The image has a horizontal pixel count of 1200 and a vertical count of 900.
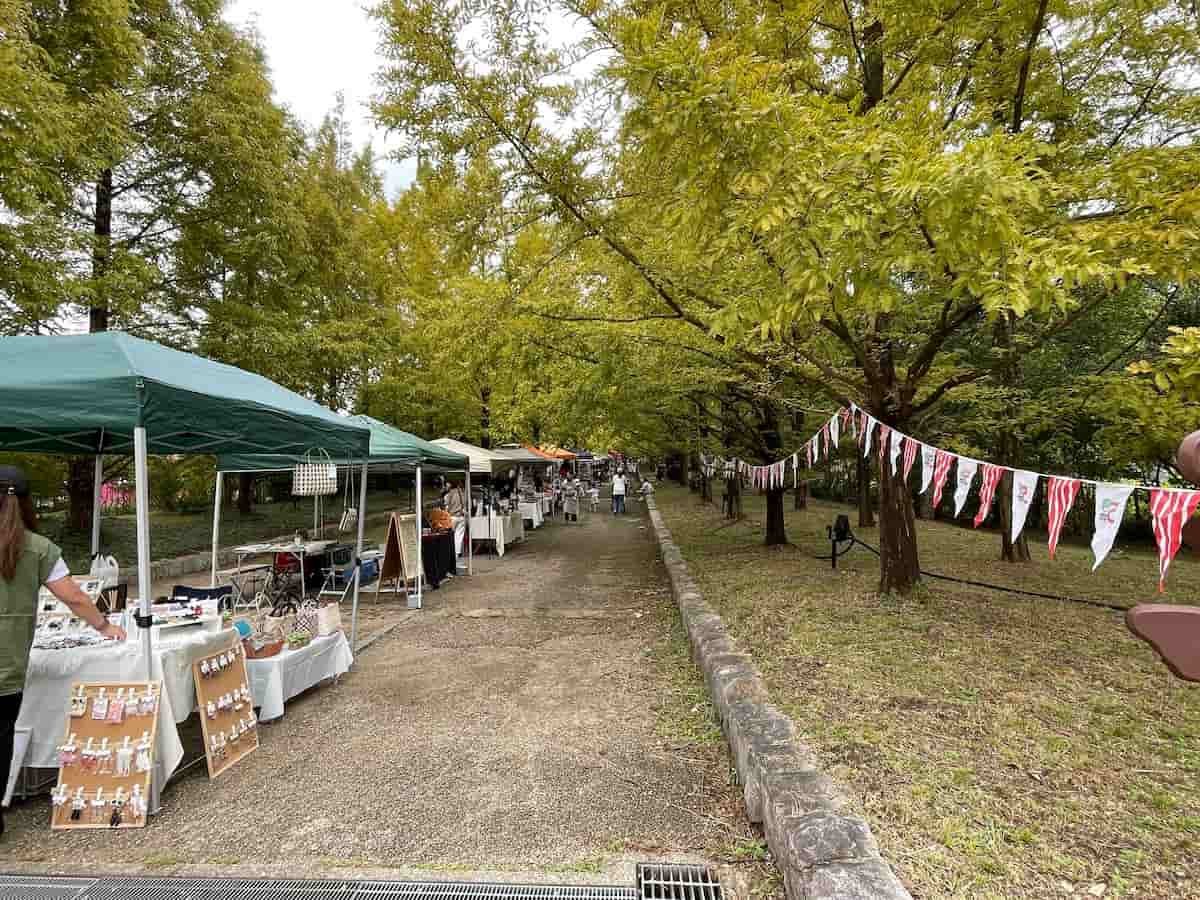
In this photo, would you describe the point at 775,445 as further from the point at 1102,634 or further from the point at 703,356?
the point at 1102,634

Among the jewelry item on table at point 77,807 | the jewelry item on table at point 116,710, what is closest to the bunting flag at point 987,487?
the jewelry item on table at point 116,710

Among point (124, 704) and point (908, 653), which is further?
point (908, 653)

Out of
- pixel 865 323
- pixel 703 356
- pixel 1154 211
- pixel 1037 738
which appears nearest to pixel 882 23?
pixel 865 323

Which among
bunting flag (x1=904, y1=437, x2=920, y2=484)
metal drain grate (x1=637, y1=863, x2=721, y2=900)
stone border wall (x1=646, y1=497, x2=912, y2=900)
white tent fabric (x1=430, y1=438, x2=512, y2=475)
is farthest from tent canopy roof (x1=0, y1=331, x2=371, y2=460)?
white tent fabric (x1=430, y1=438, x2=512, y2=475)

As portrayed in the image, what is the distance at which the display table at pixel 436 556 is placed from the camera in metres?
9.24

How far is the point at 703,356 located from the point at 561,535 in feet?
28.7

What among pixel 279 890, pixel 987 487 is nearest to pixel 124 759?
pixel 279 890

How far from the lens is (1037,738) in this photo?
10.8 feet

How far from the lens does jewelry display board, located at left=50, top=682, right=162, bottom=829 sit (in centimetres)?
299

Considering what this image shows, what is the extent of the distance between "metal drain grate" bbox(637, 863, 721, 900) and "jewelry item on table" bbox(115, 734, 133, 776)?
2614mm

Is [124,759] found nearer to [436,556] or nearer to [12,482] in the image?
[12,482]

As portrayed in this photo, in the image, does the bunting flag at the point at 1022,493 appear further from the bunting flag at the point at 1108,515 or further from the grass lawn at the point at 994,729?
the grass lawn at the point at 994,729

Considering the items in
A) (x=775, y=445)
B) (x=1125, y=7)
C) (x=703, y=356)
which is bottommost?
(x=775, y=445)

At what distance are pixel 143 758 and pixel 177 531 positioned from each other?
11.8 metres
